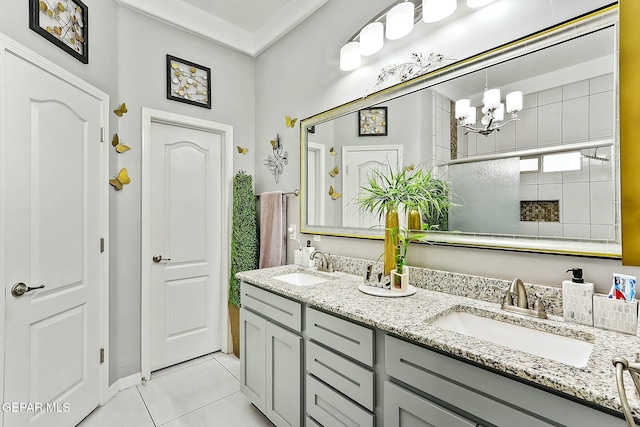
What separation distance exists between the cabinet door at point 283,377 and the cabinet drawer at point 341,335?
0.50 feet

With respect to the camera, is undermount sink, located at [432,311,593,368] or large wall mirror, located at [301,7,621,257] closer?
undermount sink, located at [432,311,593,368]

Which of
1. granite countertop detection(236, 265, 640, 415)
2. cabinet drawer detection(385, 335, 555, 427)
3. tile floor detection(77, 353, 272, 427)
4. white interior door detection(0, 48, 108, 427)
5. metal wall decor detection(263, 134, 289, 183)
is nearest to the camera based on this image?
granite countertop detection(236, 265, 640, 415)

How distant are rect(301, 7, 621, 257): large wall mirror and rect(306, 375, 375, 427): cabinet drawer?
90cm

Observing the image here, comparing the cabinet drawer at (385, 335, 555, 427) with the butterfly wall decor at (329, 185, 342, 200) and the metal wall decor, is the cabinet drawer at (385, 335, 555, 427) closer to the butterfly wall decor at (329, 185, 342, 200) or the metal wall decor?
the butterfly wall decor at (329, 185, 342, 200)

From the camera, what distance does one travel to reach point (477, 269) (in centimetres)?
151

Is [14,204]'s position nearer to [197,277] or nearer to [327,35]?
[197,277]

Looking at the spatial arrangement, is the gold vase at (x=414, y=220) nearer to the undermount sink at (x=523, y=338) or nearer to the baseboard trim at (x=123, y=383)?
the undermount sink at (x=523, y=338)

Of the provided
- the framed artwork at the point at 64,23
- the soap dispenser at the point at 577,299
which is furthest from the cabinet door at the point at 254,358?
the framed artwork at the point at 64,23

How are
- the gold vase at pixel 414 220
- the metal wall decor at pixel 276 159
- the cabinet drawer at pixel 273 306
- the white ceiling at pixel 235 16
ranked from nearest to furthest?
the cabinet drawer at pixel 273 306
the gold vase at pixel 414 220
the white ceiling at pixel 235 16
the metal wall decor at pixel 276 159

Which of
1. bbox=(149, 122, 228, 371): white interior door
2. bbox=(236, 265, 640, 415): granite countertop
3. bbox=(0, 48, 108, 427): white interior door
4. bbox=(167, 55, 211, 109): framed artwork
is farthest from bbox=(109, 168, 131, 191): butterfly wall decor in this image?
bbox=(236, 265, 640, 415): granite countertop

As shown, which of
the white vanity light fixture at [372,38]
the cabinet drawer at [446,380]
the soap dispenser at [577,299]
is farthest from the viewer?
the white vanity light fixture at [372,38]

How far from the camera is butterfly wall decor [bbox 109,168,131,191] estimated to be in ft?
7.47

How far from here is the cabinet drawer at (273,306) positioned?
1637 millimetres

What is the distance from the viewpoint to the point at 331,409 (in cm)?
145
